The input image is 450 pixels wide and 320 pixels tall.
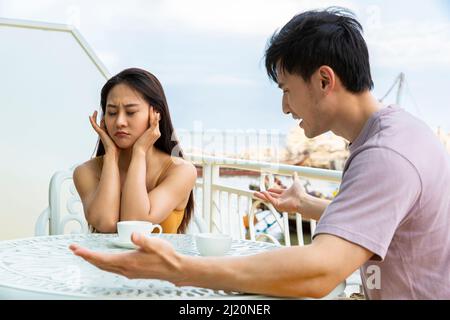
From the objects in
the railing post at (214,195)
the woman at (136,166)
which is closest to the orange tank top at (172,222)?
the woman at (136,166)

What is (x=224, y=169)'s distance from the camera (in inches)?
139

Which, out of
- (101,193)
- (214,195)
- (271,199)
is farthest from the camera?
(214,195)

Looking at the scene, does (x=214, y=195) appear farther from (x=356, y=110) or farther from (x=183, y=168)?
(x=356, y=110)

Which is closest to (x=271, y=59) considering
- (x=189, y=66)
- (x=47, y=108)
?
(x=47, y=108)

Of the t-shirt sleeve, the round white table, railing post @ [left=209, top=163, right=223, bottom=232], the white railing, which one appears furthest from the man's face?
railing post @ [left=209, top=163, right=223, bottom=232]

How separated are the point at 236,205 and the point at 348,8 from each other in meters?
2.12

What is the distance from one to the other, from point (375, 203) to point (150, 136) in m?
1.32

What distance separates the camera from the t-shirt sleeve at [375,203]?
Result: 87 cm

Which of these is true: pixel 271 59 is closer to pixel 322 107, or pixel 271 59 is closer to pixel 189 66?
pixel 322 107

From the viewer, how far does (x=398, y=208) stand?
89 centimetres

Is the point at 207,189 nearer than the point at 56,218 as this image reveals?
No

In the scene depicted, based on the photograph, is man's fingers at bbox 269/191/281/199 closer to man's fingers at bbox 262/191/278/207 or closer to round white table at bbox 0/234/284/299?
man's fingers at bbox 262/191/278/207

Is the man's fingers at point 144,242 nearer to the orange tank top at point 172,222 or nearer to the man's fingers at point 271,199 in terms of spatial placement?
the man's fingers at point 271,199

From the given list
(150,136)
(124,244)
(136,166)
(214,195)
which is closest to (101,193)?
(136,166)
